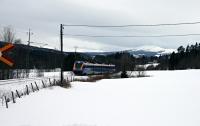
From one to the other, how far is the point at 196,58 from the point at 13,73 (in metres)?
93.1

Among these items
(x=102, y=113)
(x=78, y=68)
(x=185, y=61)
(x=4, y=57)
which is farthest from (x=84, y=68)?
(x=185, y=61)

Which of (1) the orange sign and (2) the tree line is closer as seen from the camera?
(1) the orange sign

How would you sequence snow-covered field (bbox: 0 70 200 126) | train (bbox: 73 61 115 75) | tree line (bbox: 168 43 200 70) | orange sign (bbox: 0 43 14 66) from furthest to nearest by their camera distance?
tree line (bbox: 168 43 200 70), train (bbox: 73 61 115 75), snow-covered field (bbox: 0 70 200 126), orange sign (bbox: 0 43 14 66)

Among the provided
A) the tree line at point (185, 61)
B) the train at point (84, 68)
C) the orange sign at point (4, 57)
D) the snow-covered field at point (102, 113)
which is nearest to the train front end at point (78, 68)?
the train at point (84, 68)

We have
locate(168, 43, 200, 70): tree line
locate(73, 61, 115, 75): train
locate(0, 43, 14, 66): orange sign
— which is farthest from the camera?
locate(168, 43, 200, 70): tree line

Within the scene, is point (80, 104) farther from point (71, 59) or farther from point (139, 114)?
point (71, 59)

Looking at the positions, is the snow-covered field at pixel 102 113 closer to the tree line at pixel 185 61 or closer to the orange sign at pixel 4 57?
the orange sign at pixel 4 57

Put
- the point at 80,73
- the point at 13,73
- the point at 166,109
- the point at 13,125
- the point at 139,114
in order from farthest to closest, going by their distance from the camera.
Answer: the point at 80,73 < the point at 13,73 < the point at 166,109 < the point at 139,114 < the point at 13,125

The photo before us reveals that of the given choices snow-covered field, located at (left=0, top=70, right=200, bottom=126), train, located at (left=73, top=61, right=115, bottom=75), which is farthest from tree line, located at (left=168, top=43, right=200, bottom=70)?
snow-covered field, located at (left=0, top=70, right=200, bottom=126)

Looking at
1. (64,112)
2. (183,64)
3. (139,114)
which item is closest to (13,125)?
(64,112)

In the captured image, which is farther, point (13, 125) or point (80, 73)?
point (80, 73)

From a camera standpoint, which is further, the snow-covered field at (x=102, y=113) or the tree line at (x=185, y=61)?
the tree line at (x=185, y=61)

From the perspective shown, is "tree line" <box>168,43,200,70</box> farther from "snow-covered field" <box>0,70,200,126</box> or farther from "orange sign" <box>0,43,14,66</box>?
"orange sign" <box>0,43,14,66</box>

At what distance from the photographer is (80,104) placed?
21266 millimetres
